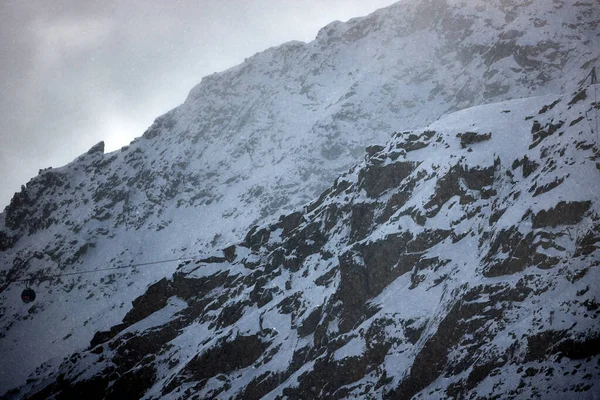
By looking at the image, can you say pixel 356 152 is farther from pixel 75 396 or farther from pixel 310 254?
pixel 75 396

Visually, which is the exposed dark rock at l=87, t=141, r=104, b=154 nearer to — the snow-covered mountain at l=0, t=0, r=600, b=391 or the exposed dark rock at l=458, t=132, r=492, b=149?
the snow-covered mountain at l=0, t=0, r=600, b=391

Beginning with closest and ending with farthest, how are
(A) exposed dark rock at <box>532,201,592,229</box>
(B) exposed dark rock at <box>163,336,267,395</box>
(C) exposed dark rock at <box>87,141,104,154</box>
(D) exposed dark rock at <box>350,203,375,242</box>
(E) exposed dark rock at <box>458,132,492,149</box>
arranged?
(A) exposed dark rock at <box>532,201,592,229</box>, (E) exposed dark rock at <box>458,132,492,149</box>, (B) exposed dark rock at <box>163,336,267,395</box>, (D) exposed dark rock at <box>350,203,375,242</box>, (C) exposed dark rock at <box>87,141,104,154</box>

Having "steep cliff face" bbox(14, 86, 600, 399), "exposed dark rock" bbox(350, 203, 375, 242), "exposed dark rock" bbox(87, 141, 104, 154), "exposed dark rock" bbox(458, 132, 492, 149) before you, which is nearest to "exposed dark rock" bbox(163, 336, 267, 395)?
"steep cliff face" bbox(14, 86, 600, 399)

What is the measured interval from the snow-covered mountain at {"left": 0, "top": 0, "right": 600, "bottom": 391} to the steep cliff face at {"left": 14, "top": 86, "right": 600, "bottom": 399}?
96.3 feet

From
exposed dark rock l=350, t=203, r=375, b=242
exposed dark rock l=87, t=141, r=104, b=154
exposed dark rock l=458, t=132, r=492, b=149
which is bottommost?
exposed dark rock l=350, t=203, r=375, b=242

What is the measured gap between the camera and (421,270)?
37.9m

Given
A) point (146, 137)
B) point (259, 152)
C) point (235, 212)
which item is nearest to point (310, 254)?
point (235, 212)

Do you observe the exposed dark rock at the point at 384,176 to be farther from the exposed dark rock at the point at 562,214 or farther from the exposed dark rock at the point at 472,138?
the exposed dark rock at the point at 562,214

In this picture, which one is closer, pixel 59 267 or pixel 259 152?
pixel 59 267

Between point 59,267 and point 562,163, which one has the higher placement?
point 59,267

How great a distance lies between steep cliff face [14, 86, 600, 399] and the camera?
90.5ft

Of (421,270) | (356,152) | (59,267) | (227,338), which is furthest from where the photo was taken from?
(59,267)

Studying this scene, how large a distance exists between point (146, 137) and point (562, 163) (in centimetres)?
13098

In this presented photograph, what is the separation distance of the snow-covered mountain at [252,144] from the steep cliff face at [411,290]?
29.4 metres
